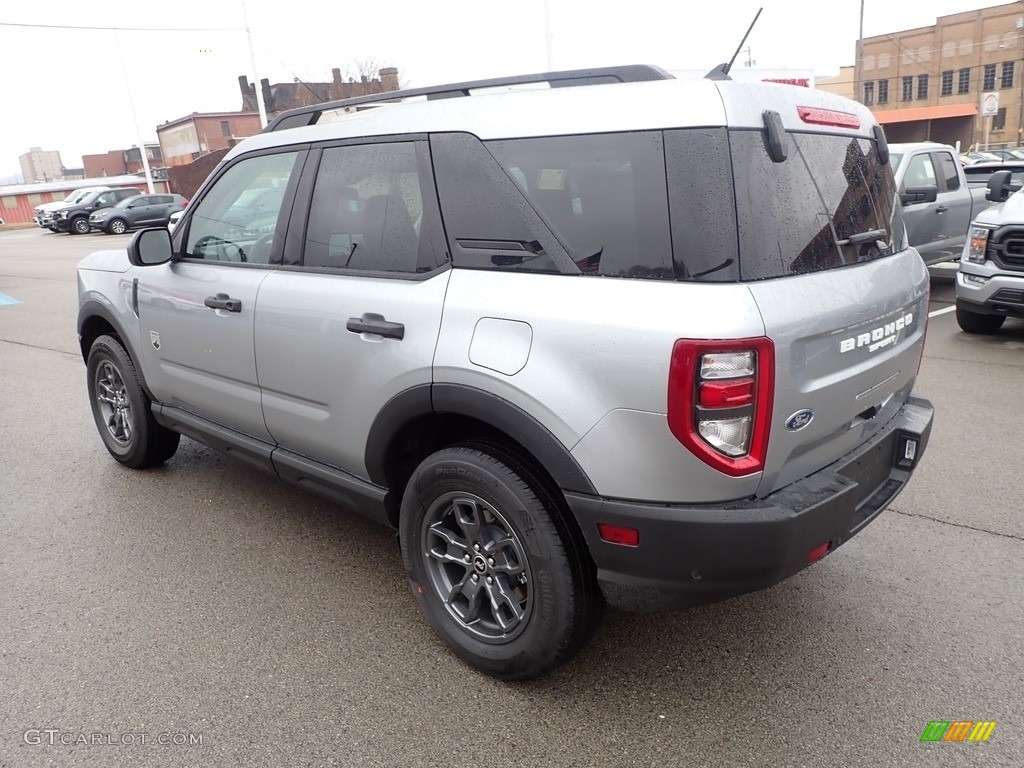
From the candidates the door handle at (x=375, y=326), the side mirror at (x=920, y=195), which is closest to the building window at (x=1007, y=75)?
the side mirror at (x=920, y=195)

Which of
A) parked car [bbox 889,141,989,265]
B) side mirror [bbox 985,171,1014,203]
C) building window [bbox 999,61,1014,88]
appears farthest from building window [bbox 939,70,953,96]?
side mirror [bbox 985,171,1014,203]

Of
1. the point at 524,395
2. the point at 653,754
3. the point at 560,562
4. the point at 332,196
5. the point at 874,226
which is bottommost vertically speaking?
the point at 653,754

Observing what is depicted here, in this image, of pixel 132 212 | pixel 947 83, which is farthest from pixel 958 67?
pixel 132 212

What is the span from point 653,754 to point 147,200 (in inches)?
1357

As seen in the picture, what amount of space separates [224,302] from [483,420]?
165 cm

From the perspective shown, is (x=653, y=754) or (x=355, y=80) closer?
(x=653, y=754)

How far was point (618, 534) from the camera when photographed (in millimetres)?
2301

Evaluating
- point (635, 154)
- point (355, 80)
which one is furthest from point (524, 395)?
point (355, 80)

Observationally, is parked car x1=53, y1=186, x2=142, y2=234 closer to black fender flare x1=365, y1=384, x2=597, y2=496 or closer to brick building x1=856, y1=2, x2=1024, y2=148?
black fender flare x1=365, y1=384, x2=597, y2=496

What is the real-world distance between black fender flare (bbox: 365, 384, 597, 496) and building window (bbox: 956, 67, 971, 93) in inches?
2906

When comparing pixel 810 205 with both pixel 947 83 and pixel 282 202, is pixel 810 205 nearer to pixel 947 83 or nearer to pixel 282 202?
pixel 282 202

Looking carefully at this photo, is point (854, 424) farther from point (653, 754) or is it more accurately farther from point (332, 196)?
point (332, 196)

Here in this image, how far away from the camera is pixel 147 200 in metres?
31.9

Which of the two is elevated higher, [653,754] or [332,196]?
[332,196]
